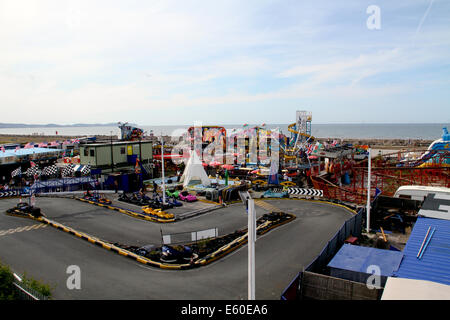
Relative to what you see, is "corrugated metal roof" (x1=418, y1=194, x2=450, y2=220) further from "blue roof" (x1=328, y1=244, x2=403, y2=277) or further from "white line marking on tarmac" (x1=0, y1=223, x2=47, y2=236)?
"white line marking on tarmac" (x1=0, y1=223, x2=47, y2=236)

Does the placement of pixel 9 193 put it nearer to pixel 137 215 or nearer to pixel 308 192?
pixel 137 215

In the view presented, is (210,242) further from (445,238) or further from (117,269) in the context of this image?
(445,238)

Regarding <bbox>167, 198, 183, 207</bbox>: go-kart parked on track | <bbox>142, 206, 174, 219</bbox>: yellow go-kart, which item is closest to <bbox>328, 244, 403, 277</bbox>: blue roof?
<bbox>142, 206, 174, 219</bbox>: yellow go-kart

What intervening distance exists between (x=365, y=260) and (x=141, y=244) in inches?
493

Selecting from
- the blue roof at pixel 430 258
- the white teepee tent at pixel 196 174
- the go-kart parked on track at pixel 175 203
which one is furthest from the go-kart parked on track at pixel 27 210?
the blue roof at pixel 430 258

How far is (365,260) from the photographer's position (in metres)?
13.6

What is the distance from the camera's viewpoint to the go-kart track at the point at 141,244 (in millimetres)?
13562

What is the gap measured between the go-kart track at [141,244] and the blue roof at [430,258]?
194 inches

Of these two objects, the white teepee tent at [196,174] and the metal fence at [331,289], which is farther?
the white teepee tent at [196,174]

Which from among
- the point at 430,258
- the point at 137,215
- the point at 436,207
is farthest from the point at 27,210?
the point at 436,207

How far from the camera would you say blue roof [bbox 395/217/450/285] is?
11.4m

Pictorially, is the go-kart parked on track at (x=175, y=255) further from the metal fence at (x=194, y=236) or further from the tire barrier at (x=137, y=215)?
the tire barrier at (x=137, y=215)

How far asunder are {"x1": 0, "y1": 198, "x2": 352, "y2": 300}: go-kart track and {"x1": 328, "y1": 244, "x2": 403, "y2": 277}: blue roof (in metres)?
2.50
